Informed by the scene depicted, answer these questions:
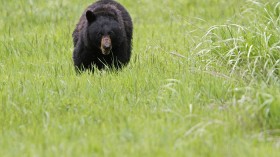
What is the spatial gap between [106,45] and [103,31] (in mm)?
260

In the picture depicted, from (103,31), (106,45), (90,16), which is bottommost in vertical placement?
(106,45)

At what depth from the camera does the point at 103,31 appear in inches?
311

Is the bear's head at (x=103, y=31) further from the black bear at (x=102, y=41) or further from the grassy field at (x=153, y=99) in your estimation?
the grassy field at (x=153, y=99)

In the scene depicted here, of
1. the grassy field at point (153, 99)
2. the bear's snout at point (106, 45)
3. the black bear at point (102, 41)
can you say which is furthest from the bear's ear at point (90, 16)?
the grassy field at point (153, 99)

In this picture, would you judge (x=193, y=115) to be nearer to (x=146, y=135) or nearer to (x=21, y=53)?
(x=146, y=135)

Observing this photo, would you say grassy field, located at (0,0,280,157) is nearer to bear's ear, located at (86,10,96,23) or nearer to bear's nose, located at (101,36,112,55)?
bear's nose, located at (101,36,112,55)

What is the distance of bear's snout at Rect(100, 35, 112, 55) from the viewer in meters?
7.73

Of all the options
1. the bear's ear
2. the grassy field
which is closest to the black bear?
the bear's ear

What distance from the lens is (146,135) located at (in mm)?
5152

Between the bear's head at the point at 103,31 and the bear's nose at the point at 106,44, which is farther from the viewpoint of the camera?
the bear's head at the point at 103,31

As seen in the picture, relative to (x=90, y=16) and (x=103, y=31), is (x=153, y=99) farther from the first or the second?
(x=90, y=16)

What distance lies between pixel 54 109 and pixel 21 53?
3.44 metres

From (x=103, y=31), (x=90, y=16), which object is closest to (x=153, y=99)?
(x=103, y=31)

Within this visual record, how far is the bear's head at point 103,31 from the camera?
7895 mm
